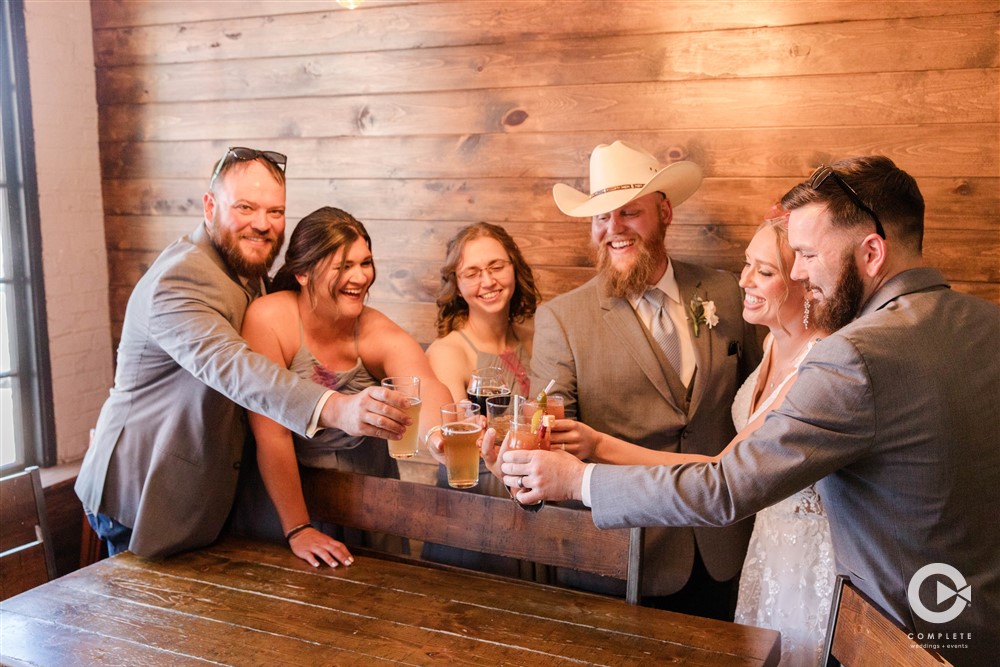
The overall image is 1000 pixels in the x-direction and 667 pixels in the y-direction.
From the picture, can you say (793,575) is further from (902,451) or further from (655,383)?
(902,451)

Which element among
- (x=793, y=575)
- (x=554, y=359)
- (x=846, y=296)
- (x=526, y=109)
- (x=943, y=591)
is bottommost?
(x=793, y=575)

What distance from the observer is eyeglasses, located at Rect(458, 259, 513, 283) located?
9.54ft

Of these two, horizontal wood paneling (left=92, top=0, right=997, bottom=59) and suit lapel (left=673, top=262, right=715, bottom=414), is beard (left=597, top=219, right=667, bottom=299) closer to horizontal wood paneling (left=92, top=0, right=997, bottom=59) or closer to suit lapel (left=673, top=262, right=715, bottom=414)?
suit lapel (left=673, top=262, right=715, bottom=414)

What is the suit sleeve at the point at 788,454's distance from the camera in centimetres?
161

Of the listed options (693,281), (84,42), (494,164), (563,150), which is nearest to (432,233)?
(494,164)

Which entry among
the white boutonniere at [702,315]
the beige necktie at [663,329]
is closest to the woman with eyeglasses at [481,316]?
the beige necktie at [663,329]

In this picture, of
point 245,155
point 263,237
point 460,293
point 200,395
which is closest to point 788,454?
point 460,293

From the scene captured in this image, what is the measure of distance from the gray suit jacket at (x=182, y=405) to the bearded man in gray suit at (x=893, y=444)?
1.18 meters

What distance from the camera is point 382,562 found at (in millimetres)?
2307

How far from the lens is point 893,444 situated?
1.62m

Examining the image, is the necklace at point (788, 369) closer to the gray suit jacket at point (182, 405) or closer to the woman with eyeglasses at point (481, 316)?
the woman with eyeglasses at point (481, 316)

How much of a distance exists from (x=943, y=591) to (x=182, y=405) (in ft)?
6.58

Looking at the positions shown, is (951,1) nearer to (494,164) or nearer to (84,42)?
(494,164)

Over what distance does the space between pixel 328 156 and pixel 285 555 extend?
1.84 m
